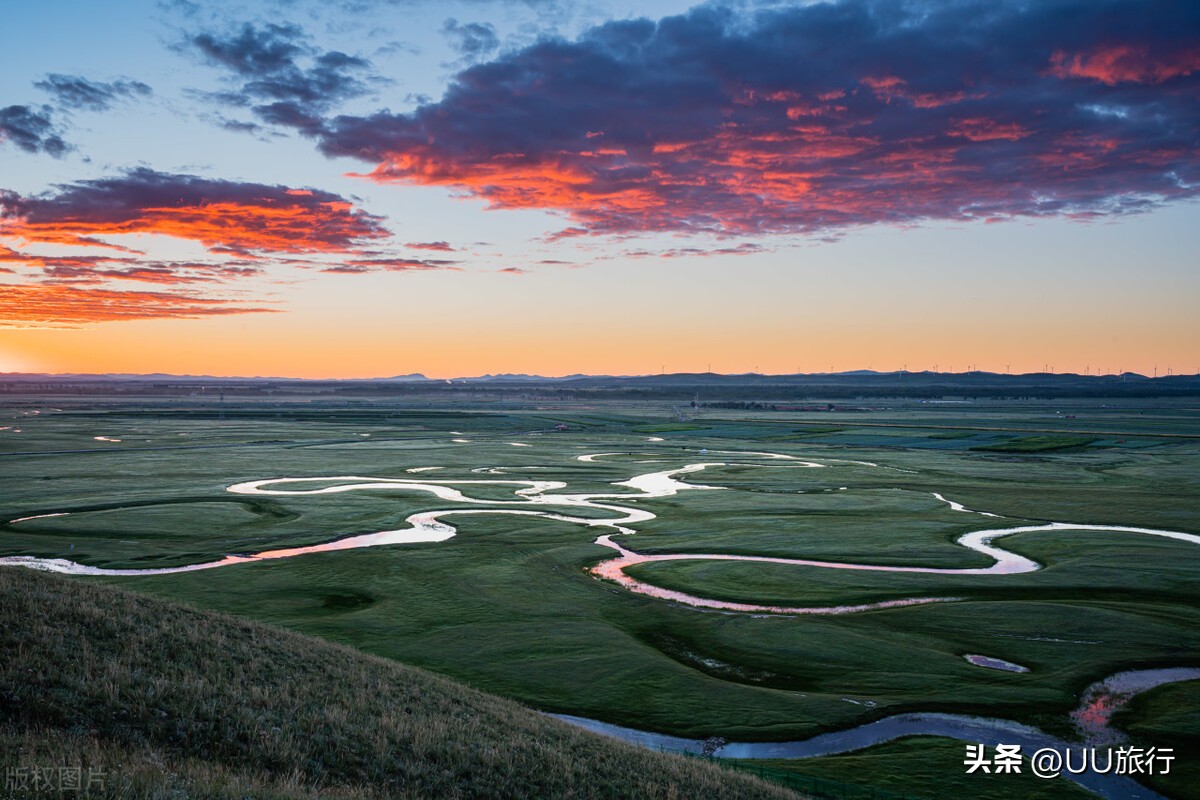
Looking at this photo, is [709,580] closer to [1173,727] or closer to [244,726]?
[1173,727]

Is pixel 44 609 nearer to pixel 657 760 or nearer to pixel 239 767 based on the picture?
pixel 239 767

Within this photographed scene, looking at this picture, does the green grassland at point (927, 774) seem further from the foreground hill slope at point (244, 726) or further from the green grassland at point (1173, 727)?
the foreground hill slope at point (244, 726)

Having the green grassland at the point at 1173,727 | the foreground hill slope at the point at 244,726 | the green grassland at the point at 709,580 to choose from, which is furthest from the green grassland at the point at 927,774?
the foreground hill slope at the point at 244,726

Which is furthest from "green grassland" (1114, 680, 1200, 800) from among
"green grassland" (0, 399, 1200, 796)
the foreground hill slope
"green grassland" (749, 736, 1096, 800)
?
the foreground hill slope

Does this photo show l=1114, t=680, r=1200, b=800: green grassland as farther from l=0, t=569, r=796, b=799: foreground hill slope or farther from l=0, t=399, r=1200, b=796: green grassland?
l=0, t=569, r=796, b=799: foreground hill slope

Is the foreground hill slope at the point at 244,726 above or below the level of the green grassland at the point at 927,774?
above

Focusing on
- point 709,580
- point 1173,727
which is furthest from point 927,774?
point 709,580
